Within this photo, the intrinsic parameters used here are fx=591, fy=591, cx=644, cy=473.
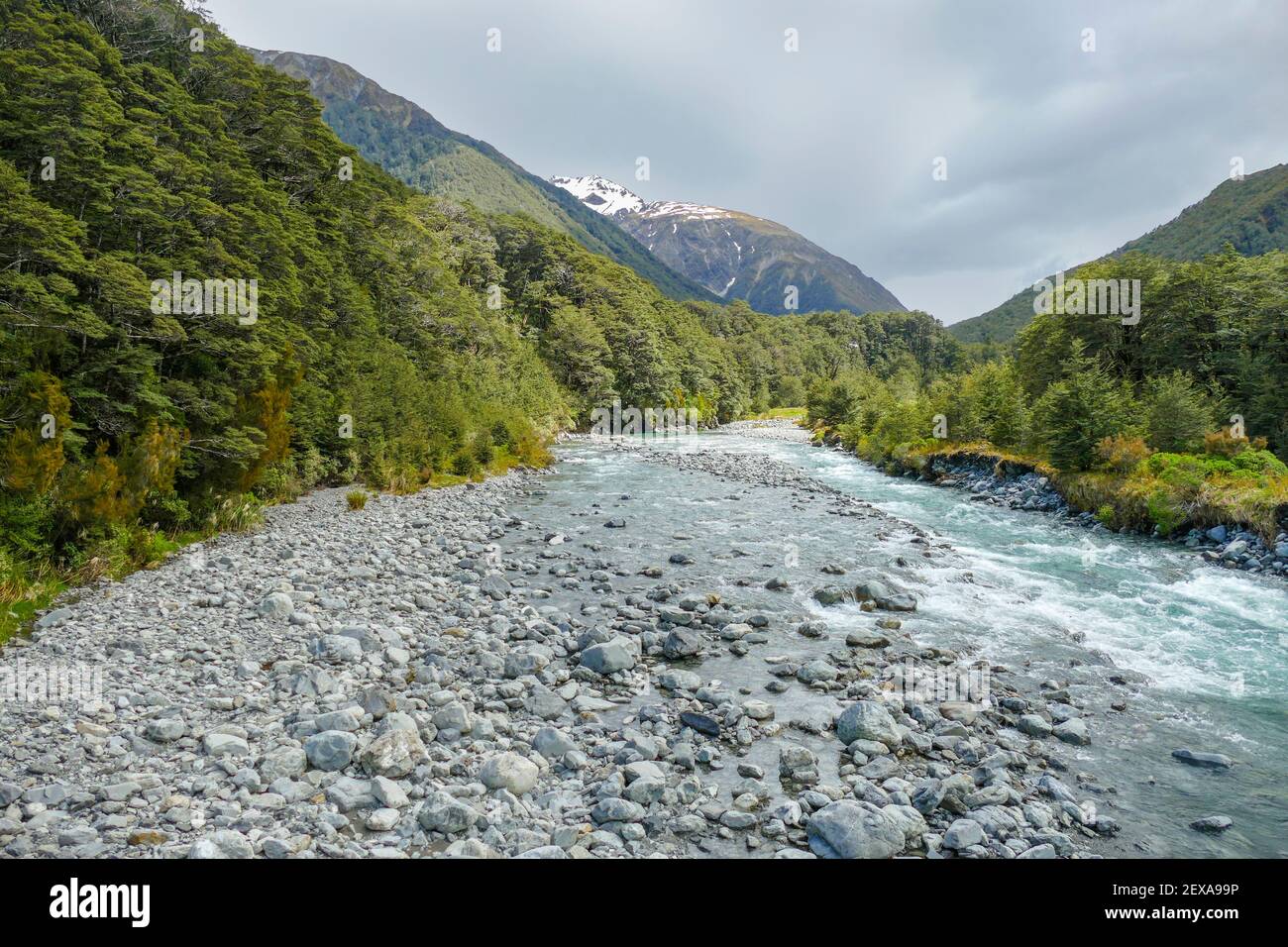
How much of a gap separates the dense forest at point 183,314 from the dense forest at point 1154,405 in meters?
27.1

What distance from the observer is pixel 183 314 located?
15.2 metres

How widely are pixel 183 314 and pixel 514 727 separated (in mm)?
14737

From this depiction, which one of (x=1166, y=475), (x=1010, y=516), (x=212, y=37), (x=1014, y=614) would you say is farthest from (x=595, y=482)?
(x=212, y=37)

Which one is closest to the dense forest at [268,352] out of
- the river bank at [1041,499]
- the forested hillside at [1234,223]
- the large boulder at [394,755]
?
the river bank at [1041,499]

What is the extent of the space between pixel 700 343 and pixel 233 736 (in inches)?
4008

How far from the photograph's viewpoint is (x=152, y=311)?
13.7m

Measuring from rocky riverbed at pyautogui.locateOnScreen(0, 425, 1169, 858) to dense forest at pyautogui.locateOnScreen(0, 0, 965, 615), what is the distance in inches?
110

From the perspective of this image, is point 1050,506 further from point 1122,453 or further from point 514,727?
point 514,727

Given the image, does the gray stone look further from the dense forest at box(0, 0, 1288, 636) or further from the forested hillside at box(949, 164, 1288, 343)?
the forested hillside at box(949, 164, 1288, 343)

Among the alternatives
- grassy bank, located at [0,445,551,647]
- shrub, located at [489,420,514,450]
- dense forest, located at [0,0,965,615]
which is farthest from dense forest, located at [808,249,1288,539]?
grassy bank, located at [0,445,551,647]

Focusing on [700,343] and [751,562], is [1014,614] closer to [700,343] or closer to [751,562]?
[751,562]

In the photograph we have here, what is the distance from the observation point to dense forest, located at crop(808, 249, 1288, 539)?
20188mm

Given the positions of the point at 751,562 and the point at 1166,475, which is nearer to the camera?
the point at 751,562

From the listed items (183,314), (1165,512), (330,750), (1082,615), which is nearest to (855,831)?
(330,750)
